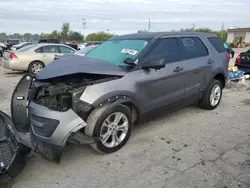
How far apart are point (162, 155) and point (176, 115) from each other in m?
1.73

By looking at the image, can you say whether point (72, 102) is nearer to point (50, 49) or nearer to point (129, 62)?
point (129, 62)

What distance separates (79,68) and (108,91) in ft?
1.69

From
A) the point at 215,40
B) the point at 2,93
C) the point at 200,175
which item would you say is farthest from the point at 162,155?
the point at 2,93

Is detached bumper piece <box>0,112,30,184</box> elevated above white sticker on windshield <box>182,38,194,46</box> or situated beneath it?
situated beneath

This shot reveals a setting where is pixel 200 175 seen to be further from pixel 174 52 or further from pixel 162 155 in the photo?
pixel 174 52

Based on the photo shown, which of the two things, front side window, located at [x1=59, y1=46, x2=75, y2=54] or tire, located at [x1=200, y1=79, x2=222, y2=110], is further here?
front side window, located at [x1=59, y1=46, x2=75, y2=54]

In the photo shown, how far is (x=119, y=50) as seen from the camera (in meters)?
4.00

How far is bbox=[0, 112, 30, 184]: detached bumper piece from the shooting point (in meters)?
2.41

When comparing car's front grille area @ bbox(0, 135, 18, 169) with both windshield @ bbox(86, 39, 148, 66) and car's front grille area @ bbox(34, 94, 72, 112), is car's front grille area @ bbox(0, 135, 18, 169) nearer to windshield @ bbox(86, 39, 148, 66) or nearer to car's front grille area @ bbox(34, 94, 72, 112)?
car's front grille area @ bbox(34, 94, 72, 112)

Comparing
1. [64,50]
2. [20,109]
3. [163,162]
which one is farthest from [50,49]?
[163,162]

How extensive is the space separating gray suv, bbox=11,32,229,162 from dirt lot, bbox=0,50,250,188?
0.29m

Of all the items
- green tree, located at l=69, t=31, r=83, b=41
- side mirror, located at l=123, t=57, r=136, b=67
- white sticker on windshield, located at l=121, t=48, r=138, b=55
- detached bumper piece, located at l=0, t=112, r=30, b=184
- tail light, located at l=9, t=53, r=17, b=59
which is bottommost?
detached bumper piece, located at l=0, t=112, r=30, b=184

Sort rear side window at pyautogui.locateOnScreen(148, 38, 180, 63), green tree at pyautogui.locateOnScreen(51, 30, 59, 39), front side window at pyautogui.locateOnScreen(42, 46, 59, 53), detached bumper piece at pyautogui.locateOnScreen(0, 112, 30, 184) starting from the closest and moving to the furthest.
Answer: detached bumper piece at pyautogui.locateOnScreen(0, 112, 30, 184) < rear side window at pyautogui.locateOnScreen(148, 38, 180, 63) < front side window at pyautogui.locateOnScreen(42, 46, 59, 53) < green tree at pyautogui.locateOnScreen(51, 30, 59, 39)

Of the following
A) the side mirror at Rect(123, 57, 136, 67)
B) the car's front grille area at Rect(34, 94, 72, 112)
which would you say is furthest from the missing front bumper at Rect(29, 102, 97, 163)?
the side mirror at Rect(123, 57, 136, 67)
